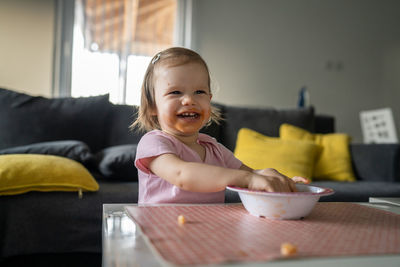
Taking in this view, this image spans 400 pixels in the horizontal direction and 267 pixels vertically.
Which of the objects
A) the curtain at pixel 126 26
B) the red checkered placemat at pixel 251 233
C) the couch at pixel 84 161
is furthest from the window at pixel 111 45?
→ the red checkered placemat at pixel 251 233

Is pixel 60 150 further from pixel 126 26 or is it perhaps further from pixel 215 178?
pixel 126 26

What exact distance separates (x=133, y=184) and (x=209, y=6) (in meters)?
2.85

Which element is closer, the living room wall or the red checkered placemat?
the red checkered placemat

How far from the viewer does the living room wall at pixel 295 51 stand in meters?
3.98

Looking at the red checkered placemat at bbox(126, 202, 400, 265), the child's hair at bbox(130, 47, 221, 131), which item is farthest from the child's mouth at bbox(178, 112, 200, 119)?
the red checkered placemat at bbox(126, 202, 400, 265)

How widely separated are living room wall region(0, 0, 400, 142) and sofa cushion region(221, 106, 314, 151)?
145 cm

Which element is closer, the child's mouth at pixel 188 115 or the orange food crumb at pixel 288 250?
the orange food crumb at pixel 288 250

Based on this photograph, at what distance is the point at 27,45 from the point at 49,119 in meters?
1.81

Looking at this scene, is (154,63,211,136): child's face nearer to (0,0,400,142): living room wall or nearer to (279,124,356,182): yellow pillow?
(279,124,356,182): yellow pillow

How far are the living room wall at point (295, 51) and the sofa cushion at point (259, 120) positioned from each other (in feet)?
4.76

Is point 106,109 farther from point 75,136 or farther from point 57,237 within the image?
point 57,237

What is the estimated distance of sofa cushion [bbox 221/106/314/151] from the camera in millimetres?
2293

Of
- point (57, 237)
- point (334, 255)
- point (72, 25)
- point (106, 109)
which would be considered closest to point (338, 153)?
point (106, 109)

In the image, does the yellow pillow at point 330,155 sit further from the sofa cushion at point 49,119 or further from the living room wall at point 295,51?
the living room wall at point 295,51
